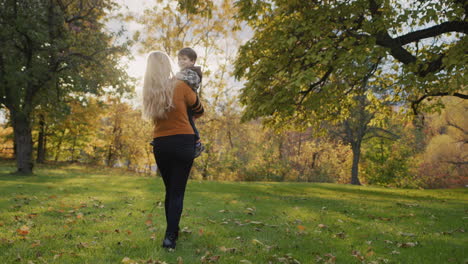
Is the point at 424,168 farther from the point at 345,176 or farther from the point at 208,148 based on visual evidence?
the point at 208,148

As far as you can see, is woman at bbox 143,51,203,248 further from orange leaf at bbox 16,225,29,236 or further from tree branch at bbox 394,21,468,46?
tree branch at bbox 394,21,468,46

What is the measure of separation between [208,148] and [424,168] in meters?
23.8

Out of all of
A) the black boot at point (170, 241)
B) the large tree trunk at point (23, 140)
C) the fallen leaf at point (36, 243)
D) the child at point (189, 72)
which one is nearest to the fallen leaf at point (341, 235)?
the black boot at point (170, 241)

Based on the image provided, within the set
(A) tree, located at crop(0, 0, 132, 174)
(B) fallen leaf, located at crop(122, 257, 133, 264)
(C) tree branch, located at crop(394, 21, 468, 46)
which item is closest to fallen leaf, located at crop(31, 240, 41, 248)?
(B) fallen leaf, located at crop(122, 257, 133, 264)

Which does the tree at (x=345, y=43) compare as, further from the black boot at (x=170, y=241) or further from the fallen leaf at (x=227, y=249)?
the black boot at (x=170, y=241)

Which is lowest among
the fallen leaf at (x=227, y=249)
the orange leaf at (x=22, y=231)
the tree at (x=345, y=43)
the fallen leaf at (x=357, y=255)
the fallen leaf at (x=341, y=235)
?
the fallen leaf at (x=341, y=235)

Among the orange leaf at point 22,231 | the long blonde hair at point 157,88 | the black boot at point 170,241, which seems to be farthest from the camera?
the orange leaf at point 22,231

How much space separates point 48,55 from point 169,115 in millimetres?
14527

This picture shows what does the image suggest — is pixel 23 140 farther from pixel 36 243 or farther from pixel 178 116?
pixel 178 116

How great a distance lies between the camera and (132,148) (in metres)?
39.0

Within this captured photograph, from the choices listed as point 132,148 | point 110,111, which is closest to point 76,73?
point 110,111

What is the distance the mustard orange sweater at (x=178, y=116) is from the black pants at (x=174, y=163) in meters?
0.08

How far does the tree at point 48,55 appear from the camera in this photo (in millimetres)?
14688

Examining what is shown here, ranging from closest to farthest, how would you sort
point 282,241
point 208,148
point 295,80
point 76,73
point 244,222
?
point 282,241 < point 244,222 < point 295,80 < point 76,73 < point 208,148
